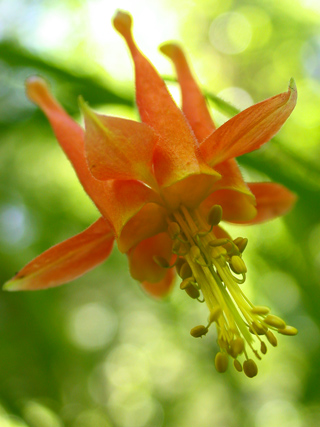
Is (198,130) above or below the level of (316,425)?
above

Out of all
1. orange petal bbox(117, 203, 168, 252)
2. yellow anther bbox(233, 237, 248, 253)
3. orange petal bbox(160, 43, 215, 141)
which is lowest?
yellow anther bbox(233, 237, 248, 253)

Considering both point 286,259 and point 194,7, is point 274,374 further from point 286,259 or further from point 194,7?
point 194,7

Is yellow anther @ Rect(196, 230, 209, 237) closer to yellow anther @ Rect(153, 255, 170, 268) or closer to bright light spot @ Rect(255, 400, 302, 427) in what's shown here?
yellow anther @ Rect(153, 255, 170, 268)

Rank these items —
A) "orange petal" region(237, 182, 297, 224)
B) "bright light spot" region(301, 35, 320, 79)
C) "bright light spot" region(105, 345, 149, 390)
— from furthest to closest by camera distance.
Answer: "bright light spot" region(105, 345, 149, 390) < "bright light spot" region(301, 35, 320, 79) < "orange petal" region(237, 182, 297, 224)

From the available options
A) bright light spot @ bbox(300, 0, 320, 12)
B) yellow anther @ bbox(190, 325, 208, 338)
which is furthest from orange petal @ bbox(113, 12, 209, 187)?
bright light spot @ bbox(300, 0, 320, 12)

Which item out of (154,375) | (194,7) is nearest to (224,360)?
(154,375)

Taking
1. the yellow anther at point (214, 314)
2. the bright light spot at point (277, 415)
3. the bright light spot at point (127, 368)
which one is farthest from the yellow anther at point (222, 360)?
the bright light spot at point (127, 368)

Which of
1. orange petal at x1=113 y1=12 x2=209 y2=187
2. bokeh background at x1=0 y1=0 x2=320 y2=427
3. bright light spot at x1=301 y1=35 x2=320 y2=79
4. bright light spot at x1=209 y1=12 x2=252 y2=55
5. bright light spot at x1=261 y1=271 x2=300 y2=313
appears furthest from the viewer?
bright light spot at x1=209 y1=12 x2=252 y2=55
